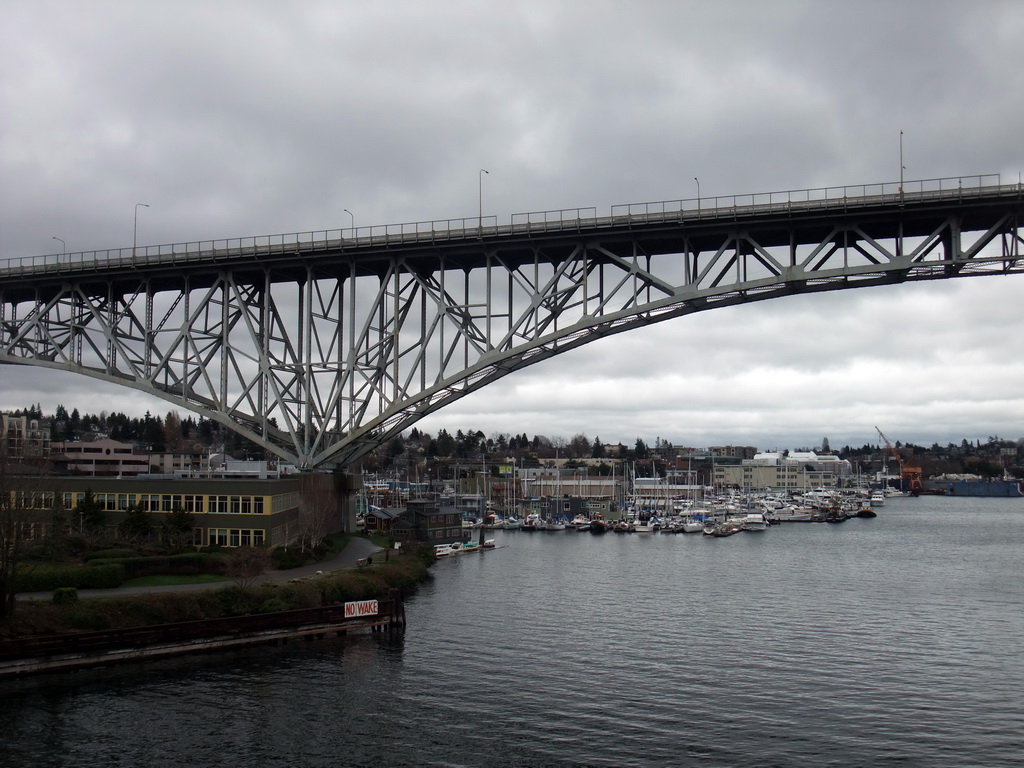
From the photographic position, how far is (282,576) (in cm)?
4553

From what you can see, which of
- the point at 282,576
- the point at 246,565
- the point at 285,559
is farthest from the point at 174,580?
the point at 285,559

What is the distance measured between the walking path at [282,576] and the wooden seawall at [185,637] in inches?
137

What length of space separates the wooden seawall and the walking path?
3471 mm

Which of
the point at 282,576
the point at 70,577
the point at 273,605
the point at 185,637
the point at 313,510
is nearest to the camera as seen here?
the point at 185,637

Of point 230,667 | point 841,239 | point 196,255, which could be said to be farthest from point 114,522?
point 841,239

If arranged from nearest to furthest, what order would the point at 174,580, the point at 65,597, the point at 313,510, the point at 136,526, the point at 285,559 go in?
the point at 65,597 → the point at 174,580 → the point at 285,559 → the point at 136,526 → the point at 313,510

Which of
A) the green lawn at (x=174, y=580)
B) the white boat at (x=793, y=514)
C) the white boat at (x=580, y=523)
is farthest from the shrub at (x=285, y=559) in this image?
the white boat at (x=793, y=514)

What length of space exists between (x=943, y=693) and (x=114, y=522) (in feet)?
144

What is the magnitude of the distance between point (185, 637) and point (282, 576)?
986 cm

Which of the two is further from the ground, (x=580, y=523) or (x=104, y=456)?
(x=104, y=456)

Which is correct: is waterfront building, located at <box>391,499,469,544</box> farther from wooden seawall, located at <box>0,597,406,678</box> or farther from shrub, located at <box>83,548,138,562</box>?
wooden seawall, located at <box>0,597,406,678</box>

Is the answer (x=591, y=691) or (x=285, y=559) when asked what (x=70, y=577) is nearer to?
(x=285, y=559)

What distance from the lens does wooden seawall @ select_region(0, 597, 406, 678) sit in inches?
1259

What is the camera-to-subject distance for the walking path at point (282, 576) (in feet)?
126
